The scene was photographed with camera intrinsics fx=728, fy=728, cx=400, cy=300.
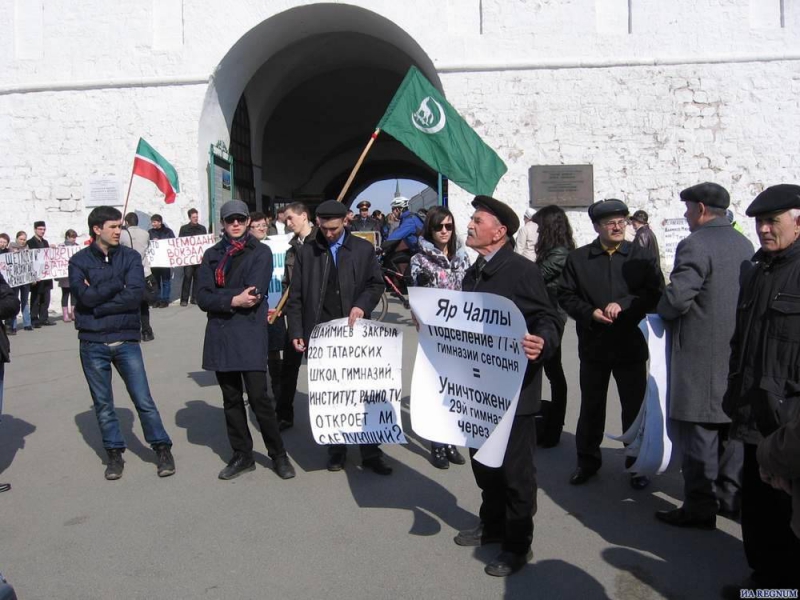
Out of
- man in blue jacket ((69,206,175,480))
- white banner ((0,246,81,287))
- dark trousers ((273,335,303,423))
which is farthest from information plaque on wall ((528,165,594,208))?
man in blue jacket ((69,206,175,480))

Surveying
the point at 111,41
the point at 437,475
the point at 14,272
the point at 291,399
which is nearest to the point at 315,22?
the point at 111,41

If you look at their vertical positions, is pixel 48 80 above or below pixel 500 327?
above

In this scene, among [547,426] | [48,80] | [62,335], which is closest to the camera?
[547,426]

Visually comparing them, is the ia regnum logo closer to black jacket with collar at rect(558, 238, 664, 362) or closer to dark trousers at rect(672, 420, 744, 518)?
black jacket with collar at rect(558, 238, 664, 362)

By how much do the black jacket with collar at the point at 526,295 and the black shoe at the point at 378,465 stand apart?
174cm

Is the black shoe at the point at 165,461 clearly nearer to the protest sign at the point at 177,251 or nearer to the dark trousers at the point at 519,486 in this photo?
the dark trousers at the point at 519,486

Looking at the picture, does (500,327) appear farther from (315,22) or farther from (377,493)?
(315,22)

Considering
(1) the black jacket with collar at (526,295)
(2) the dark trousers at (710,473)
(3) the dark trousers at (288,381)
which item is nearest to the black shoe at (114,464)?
(3) the dark trousers at (288,381)

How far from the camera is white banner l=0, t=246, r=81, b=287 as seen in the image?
1145cm

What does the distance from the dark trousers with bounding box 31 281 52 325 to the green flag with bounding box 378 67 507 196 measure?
25.9 feet

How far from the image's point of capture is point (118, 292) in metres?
4.99

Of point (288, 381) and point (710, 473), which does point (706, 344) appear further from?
point (288, 381)

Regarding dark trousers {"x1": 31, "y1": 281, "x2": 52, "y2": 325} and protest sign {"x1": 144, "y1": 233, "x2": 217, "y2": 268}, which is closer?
dark trousers {"x1": 31, "y1": 281, "x2": 52, "y2": 325}

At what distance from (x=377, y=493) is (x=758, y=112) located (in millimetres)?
11655
